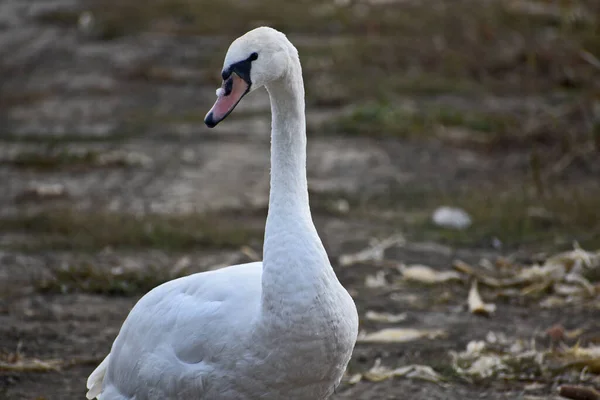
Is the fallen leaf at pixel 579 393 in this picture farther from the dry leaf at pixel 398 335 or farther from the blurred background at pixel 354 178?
the dry leaf at pixel 398 335

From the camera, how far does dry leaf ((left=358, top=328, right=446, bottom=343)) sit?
550 cm

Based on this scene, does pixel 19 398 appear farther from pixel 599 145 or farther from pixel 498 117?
pixel 498 117

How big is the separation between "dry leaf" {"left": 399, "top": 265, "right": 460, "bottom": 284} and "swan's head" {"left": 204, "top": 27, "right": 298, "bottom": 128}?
10.2 ft

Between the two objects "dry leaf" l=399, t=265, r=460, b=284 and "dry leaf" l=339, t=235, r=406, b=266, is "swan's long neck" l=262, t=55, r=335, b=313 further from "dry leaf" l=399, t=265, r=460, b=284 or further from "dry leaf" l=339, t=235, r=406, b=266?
"dry leaf" l=339, t=235, r=406, b=266

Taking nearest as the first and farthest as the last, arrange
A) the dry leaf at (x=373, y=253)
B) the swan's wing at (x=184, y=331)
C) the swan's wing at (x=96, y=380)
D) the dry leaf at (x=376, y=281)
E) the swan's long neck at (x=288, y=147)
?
the swan's wing at (x=184, y=331), the swan's long neck at (x=288, y=147), the swan's wing at (x=96, y=380), the dry leaf at (x=376, y=281), the dry leaf at (x=373, y=253)

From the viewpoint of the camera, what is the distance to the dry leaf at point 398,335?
217 inches

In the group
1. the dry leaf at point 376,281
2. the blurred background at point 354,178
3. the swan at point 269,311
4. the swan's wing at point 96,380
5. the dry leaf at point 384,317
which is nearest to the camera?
the swan at point 269,311

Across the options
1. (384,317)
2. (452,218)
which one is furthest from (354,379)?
(452,218)

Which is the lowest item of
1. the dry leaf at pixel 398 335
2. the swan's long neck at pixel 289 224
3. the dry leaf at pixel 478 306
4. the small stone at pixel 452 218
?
the small stone at pixel 452 218

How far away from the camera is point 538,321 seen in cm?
575

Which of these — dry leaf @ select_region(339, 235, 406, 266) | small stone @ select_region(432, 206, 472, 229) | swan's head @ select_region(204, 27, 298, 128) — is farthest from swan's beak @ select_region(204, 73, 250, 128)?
small stone @ select_region(432, 206, 472, 229)

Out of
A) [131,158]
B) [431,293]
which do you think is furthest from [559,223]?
[131,158]

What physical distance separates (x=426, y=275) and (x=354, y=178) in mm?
2629

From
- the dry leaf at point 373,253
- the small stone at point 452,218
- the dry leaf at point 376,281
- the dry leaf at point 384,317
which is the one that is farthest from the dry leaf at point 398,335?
the small stone at point 452,218
